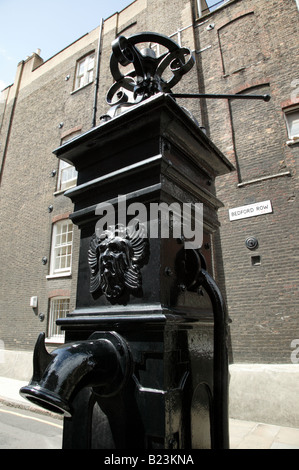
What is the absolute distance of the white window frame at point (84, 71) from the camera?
15.0 m

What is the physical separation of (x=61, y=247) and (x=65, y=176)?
11.6 ft

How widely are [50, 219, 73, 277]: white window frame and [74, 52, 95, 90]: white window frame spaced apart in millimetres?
7484

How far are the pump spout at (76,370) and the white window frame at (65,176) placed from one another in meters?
12.9

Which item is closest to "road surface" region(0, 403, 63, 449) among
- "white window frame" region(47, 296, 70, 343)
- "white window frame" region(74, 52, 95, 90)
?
"white window frame" region(47, 296, 70, 343)

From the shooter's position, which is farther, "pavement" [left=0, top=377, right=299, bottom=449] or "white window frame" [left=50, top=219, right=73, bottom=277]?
"white window frame" [left=50, top=219, right=73, bottom=277]

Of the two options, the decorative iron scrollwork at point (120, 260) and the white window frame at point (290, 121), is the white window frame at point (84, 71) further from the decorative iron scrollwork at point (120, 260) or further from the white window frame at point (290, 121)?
the decorative iron scrollwork at point (120, 260)

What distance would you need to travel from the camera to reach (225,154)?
8742 millimetres

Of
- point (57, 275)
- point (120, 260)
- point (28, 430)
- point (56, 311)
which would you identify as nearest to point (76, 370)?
point (120, 260)

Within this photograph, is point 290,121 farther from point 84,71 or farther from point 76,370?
point 84,71

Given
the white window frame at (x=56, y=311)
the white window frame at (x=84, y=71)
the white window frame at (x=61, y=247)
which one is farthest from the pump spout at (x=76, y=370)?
the white window frame at (x=84, y=71)

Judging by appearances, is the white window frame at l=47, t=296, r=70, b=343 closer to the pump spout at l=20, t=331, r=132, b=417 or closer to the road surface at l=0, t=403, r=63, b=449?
the road surface at l=0, t=403, r=63, b=449

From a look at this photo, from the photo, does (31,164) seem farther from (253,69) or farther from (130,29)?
(253,69)

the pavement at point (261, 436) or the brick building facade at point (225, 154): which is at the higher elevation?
the brick building facade at point (225, 154)

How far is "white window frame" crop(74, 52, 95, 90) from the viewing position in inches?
592
